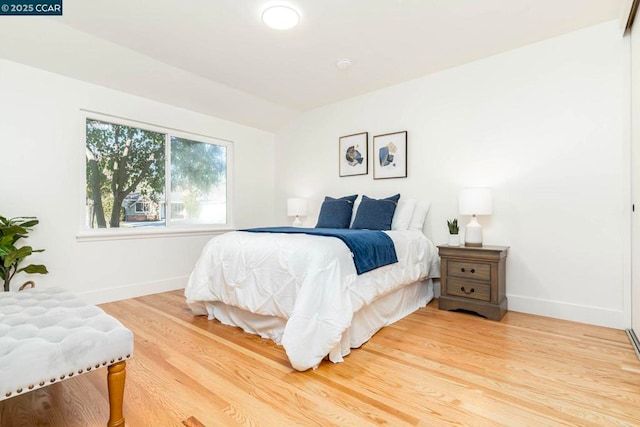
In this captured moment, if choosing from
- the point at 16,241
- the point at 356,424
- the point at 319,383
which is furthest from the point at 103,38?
the point at 356,424

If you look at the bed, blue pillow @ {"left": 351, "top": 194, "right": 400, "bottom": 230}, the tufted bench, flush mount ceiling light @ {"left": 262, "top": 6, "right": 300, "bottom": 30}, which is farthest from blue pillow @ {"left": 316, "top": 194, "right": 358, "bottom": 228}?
the tufted bench

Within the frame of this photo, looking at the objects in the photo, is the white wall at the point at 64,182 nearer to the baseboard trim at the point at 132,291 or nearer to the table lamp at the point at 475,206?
the baseboard trim at the point at 132,291

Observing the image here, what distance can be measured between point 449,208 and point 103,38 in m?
3.62

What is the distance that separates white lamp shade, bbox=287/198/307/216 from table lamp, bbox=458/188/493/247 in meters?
2.14

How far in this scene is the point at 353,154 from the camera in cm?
414

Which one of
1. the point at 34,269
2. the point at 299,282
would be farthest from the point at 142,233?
the point at 299,282

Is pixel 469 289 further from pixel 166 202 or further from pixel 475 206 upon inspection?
pixel 166 202

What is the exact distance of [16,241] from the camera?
2750 mm

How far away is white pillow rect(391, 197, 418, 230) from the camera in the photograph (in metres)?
3.38

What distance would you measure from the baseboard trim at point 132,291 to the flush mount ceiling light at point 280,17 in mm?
2966

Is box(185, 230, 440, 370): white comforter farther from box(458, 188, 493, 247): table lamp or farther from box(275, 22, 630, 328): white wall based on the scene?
box(275, 22, 630, 328): white wall

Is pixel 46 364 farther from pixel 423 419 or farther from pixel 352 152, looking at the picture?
pixel 352 152

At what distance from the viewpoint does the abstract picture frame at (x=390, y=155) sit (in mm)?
3719

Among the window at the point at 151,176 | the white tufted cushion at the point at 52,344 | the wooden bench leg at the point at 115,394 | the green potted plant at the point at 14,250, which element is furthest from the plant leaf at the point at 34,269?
the wooden bench leg at the point at 115,394
